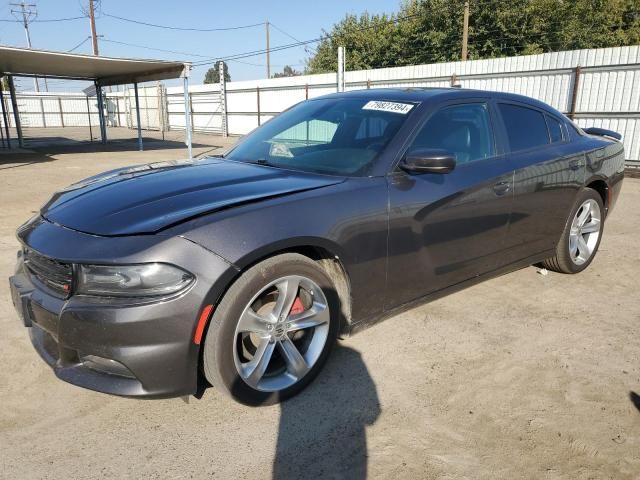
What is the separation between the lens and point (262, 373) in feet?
7.96

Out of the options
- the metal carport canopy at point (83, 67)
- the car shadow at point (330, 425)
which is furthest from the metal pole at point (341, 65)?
the car shadow at point (330, 425)

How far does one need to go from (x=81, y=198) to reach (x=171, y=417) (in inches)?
50.8

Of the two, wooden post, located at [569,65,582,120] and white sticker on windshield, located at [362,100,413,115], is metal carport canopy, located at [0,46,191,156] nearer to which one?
wooden post, located at [569,65,582,120]

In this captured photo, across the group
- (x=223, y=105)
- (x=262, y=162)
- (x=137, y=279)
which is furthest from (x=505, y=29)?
(x=137, y=279)

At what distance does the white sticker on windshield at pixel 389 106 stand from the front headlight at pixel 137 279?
181cm

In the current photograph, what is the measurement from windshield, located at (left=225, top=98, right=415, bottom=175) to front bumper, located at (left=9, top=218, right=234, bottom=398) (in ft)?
3.78

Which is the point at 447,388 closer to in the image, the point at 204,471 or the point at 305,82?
the point at 204,471

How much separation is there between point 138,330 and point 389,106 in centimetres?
214

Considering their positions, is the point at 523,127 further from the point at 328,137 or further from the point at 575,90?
the point at 575,90

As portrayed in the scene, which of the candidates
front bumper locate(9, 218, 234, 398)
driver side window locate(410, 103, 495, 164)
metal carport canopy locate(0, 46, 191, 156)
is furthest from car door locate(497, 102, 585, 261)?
metal carport canopy locate(0, 46, 191, 156)

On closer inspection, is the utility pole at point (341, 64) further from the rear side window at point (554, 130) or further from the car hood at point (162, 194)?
the car hood at point (162, 194)

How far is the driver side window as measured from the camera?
3.14m

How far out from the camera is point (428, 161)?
2.74 metres

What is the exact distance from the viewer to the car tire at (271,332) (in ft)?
7.26
